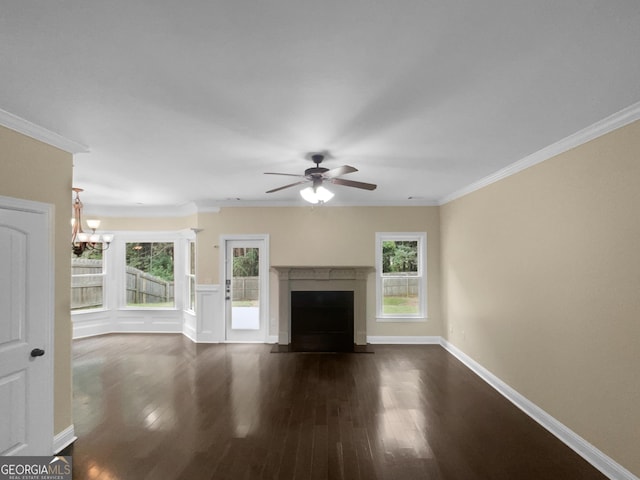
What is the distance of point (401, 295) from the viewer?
19.2 ft

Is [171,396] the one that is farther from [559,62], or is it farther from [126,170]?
[559,62]

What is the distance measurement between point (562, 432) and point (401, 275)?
335 centimetres

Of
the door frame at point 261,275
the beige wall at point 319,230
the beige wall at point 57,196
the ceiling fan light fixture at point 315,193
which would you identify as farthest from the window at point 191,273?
the ceiling fan light fixture at point 315,193

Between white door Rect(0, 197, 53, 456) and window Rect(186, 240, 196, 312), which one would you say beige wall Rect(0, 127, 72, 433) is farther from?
window Rect(186, 240, 196, 312)

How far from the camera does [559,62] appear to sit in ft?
5.28

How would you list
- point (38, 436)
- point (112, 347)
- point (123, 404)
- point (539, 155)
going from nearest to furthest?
1. point (38, 436)
2. point (539, 155)
3. point (123, 404)
4. point (112, 347)

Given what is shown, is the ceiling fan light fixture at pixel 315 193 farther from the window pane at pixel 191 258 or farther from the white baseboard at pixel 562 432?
the window pane at pixel 191 258

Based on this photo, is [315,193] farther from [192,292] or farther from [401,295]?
[192,292]

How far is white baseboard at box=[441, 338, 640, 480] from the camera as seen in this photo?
229cm

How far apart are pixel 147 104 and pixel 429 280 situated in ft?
17.0

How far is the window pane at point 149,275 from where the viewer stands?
6578 mm

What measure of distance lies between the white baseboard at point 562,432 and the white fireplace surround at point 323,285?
78.5 inches

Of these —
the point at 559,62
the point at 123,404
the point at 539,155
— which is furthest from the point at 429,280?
the point at 123,404

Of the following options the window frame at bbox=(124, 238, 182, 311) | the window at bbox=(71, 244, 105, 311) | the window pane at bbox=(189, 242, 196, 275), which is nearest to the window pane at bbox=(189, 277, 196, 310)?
the window pane at bbox=(189, 242, 196, 275)
